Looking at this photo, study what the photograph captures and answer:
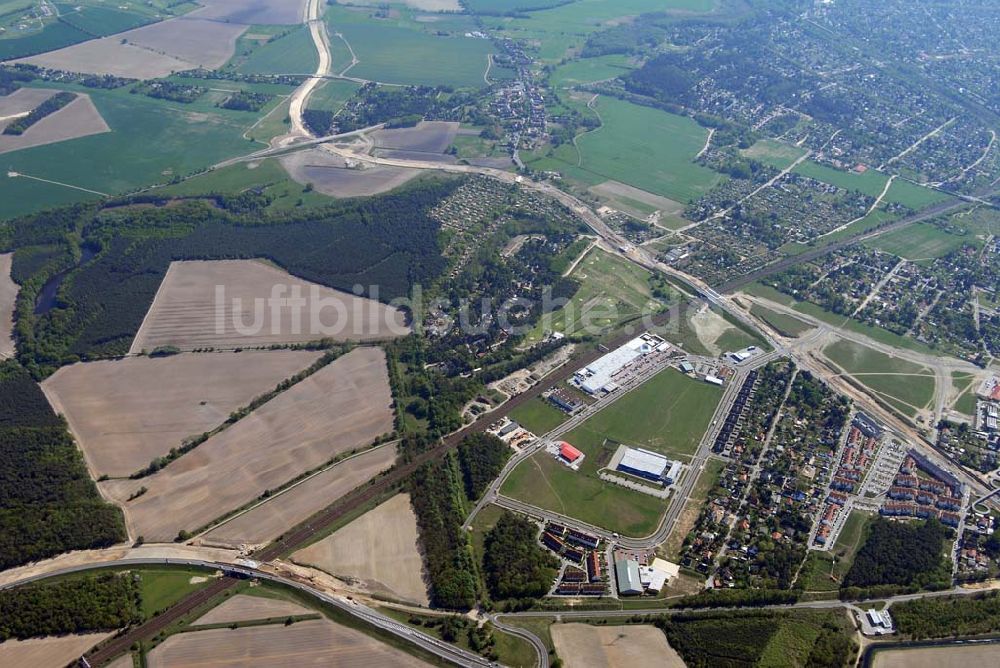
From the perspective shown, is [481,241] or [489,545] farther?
[481,241]

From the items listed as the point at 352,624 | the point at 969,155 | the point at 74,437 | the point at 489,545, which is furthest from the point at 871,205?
the point at 74,437

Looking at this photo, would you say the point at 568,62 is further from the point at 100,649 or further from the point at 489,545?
the point at 100,649

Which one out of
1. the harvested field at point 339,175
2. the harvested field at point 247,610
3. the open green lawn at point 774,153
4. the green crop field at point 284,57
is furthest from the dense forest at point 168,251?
the green crop field at point 284,57

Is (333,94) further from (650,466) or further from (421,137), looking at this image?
(650,466)

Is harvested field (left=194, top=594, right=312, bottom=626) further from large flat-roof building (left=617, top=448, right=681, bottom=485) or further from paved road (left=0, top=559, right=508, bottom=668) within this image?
large flat-roof building (left=617, top=448, right=681, bottom=485)

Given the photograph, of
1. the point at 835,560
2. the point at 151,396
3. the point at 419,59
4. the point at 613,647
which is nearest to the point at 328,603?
the point at 613,647

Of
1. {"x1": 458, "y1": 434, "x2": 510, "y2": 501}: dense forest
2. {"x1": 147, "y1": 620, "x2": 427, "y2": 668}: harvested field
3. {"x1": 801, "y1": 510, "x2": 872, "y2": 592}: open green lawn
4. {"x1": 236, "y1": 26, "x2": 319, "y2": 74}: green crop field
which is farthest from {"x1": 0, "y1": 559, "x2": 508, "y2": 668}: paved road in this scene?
{"x1": 236, "y1": 26, "x2": 319, "y2": 74}: green crop field

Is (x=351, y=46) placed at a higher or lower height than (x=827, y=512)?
higher

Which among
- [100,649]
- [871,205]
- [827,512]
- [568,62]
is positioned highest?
[568,62]
